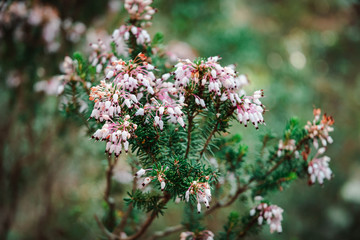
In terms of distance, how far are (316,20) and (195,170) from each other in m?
5.23

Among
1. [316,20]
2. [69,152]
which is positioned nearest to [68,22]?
[69,152]

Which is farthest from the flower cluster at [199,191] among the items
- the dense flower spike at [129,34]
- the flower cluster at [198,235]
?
the dense flower spike at [129,34]

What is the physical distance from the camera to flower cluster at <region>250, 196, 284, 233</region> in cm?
130

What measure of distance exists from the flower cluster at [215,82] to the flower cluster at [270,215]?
1.50ft

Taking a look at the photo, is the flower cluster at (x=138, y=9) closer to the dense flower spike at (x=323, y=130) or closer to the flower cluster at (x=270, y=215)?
the dense flower spike at (x=323, y=130)

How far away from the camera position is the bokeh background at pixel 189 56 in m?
2.83

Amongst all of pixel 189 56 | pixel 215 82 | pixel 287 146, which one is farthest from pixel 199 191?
pixel 189 56

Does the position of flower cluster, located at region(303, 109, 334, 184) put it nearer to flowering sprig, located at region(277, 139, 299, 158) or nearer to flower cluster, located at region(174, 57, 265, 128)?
flowering sprig, located at region(277, 139, 299, 158)

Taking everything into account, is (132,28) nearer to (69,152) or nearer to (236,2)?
(69,152)

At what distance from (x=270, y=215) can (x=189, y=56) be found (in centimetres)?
239

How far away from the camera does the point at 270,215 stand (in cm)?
131

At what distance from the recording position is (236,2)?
5.68 meters

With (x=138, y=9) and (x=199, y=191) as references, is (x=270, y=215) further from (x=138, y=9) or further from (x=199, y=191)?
(x=138, y=9)

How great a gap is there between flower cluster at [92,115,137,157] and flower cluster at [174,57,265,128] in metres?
0.24
